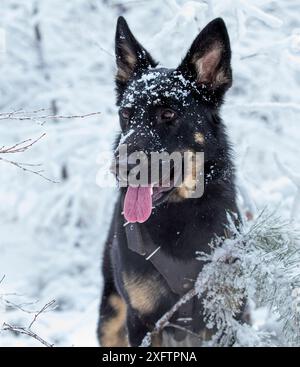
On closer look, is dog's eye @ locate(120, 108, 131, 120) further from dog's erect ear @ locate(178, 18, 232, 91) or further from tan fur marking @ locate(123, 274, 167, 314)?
tan fur marking @ locate(123, 274, 167, 314)

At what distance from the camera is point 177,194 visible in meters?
3.62

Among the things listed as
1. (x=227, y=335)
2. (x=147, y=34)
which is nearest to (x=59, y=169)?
(x=147, y=34)

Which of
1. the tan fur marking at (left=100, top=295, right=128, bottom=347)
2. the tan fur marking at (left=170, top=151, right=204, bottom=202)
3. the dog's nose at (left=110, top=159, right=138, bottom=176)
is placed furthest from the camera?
the tan fur marking at (left=100, top=295, right=128, bottom=347)

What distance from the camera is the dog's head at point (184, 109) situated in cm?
341

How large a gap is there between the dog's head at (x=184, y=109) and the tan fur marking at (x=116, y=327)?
53.7 inches

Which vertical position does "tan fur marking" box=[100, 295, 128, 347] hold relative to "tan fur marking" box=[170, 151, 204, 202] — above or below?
below

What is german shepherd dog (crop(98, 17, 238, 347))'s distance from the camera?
3420mm

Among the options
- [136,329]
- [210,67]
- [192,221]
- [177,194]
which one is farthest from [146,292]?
[210,67]

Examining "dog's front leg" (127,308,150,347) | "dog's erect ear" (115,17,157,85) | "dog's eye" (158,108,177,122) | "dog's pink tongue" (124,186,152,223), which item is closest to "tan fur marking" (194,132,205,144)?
"dog's eye" (158,108,177,122)

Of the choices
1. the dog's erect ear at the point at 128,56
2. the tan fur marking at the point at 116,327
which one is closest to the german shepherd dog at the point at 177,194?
the dog's erect ear at the point at 128,56

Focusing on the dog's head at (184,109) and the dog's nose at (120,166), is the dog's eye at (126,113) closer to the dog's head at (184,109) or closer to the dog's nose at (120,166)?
the dog's head at (184,109)

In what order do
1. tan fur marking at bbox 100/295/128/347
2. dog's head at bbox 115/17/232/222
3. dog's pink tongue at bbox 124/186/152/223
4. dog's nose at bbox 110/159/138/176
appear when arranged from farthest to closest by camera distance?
tan fur marking at bbox 100/295/128/347, dog's head at bbox 115/17/232/222, dog's pink tongue at bbox 124/186/152/223, dog's nose at bbox 110/159/138/176

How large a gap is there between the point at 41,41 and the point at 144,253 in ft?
26.5

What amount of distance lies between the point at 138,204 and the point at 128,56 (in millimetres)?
1259
